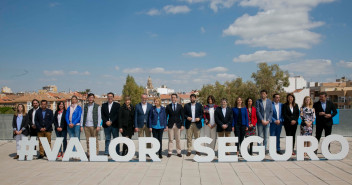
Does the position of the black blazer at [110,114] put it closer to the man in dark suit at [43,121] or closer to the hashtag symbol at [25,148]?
the man in dark suit at [43,121]

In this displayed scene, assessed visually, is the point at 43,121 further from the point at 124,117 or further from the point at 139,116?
the point at 139,116

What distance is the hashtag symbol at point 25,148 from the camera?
8016mm

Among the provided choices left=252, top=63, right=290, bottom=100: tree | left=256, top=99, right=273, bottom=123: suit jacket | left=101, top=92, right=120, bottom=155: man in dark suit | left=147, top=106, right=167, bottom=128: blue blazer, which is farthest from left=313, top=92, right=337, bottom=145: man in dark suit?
left=252, top=63, right=290, bottom=100: tree

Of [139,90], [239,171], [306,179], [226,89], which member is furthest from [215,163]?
[139,90]

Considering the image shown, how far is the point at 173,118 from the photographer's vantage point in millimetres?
8266

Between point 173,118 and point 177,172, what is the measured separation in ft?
6.90

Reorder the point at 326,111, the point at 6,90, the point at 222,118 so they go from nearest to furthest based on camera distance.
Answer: the point at 222,118, the point at 326,111, the point at 6,90

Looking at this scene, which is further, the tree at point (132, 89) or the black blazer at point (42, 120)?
the tree at point (132, 89)

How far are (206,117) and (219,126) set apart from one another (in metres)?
0.51

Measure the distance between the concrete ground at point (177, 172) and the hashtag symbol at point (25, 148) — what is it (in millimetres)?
236

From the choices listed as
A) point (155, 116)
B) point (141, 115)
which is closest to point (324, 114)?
Result: point (155, 116)

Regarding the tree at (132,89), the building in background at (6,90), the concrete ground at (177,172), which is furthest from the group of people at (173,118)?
the building in background at (6,90)

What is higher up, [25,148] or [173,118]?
[173,118]

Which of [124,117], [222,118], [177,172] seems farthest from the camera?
[124,117]
